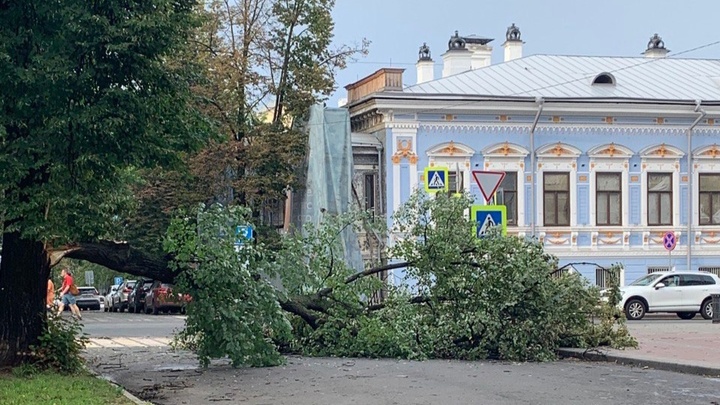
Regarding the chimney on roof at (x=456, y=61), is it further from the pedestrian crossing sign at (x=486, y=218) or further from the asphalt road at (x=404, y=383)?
the asphalt road at (x=404, y=383)

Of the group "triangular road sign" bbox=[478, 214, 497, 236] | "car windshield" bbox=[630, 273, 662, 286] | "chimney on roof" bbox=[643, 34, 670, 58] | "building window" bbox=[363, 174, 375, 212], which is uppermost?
"chimney on roof" bbox=[643, 34, 670, 58]

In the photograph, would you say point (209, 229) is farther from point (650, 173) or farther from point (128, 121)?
point (650, 173)

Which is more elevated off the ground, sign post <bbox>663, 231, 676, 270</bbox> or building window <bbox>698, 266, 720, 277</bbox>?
sign post <bbox>663, 231, 676, 270</bbox>

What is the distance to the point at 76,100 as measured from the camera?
Result: 42.4 ft

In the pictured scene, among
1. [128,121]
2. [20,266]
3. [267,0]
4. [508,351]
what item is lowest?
[508,351]

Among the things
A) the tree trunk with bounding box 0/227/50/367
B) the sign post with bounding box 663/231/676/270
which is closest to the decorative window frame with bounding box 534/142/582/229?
the sign post with bounding box 663/231/676/270

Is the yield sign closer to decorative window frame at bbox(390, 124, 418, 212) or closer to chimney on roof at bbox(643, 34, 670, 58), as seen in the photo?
decorative window frame at bbox(390, 124, 418, 212)

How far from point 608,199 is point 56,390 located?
97.1 feet

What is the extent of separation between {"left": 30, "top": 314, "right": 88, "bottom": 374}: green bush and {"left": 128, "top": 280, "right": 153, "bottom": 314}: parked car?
3072cm

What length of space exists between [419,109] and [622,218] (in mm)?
8524

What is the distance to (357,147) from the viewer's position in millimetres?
36781

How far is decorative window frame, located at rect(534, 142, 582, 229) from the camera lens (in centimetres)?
3797

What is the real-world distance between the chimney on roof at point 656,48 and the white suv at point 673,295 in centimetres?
1743

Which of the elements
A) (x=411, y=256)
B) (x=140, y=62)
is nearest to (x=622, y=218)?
(x=411, y=256)
